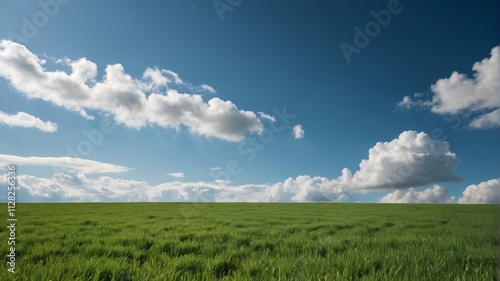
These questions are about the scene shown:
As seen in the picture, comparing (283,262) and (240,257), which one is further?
(240,257)

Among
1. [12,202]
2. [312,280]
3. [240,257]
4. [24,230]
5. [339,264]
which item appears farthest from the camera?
[24,230]

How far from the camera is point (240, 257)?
236 inches

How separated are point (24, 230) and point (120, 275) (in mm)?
9577

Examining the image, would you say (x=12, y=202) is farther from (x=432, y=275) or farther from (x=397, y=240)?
(x=397, y=240)

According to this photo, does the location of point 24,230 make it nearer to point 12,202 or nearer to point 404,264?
point 12,202

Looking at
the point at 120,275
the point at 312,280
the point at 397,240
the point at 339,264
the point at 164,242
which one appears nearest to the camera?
the point at 312,280

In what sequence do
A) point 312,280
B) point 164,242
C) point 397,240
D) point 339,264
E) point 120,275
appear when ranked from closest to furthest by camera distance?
point 312,280, point 120,275, point 339,264, point 164,242, point 397,240

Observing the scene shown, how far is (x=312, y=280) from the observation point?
404 cm

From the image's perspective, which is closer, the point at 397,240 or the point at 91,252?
the point at 91,252

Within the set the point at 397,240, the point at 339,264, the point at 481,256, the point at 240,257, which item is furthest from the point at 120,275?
the point at 397,240

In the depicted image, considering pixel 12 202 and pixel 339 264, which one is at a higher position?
pixel 12 202

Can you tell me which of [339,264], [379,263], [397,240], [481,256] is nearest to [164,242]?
[339,264]

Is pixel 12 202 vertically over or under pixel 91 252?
over

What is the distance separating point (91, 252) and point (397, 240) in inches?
311
